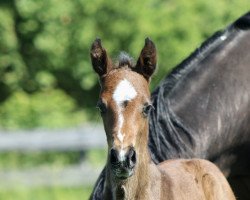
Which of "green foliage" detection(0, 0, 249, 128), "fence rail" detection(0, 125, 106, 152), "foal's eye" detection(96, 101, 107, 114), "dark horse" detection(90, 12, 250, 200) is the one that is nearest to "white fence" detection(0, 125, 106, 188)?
"fence rail" detection(0, 125, 106, 152)

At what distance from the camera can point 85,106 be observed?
19.0 m

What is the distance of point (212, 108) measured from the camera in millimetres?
7395

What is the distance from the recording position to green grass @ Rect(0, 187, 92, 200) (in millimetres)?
11923

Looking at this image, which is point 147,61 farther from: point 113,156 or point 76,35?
point 76,35

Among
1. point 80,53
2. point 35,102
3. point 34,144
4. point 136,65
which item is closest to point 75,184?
point 34,144

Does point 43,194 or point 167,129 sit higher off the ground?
point 43,194

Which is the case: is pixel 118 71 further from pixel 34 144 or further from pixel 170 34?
pixel 170 34

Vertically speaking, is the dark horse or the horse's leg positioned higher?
the dark horse

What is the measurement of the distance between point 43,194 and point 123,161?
685cm

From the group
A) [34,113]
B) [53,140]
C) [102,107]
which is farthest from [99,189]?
[34,113]

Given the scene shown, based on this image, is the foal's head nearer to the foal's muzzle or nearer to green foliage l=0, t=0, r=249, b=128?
the foal's muzzle

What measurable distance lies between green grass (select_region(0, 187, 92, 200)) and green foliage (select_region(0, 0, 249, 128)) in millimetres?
4597

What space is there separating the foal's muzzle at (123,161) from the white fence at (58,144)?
722cm

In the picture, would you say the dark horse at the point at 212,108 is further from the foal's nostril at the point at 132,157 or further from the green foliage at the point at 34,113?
the green foliage at the point at 34,113
